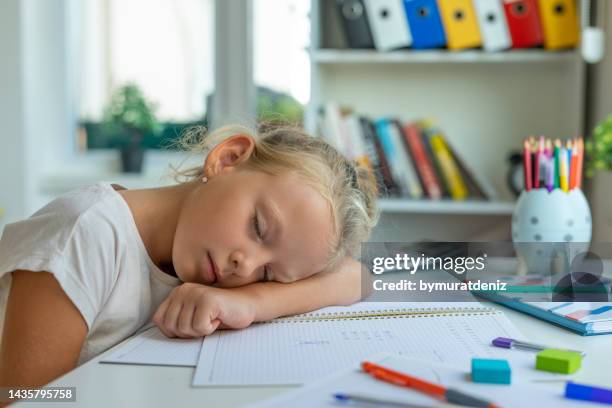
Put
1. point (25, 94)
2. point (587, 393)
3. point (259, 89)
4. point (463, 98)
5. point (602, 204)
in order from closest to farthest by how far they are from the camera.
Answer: point (587, 393)
point (602, 204)
point (463, 98)
point (25, 94)
point (259, 89)

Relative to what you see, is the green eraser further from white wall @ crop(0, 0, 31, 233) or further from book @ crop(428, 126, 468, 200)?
white wall @ crop(0, 0, 31, 233)

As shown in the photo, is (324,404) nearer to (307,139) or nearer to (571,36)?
(307,139)

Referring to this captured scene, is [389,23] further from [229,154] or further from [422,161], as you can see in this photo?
[229,154]

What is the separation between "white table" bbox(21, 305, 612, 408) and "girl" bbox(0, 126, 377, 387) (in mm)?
125

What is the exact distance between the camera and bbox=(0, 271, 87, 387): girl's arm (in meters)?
0.81

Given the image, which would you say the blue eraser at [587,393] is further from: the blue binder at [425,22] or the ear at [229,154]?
the blue binder at [425,22]

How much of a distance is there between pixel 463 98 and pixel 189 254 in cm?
179

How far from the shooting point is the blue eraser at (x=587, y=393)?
593 mm

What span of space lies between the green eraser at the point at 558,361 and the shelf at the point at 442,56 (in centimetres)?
172

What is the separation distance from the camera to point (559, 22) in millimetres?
2266

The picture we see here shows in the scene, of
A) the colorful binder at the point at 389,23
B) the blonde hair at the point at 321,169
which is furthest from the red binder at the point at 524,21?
the blonde hair at the point at 321,169

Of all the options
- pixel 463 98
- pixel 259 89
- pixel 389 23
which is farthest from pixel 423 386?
pixel 259 89

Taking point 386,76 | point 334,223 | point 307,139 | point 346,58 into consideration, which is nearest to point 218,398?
point 334,223

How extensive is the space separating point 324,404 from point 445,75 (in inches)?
82.6
